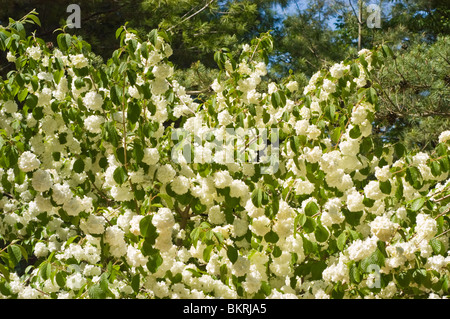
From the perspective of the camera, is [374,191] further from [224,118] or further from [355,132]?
[224,118]

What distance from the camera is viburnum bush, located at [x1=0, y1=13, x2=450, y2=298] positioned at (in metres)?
1.95

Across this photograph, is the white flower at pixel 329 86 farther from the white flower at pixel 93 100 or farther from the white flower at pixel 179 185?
the white flower at pixel 93 100

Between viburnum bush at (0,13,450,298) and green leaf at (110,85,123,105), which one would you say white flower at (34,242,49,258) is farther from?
green leaf at (110,85,123,105)

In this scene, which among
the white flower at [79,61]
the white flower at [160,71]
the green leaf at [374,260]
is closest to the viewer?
the green leaf at [374,260]

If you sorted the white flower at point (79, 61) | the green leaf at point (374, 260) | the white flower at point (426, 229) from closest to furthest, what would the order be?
the green leaf at point (374, 260) → the white flower at point (426, 229) → the white flower at point (79, 61)

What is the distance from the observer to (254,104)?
2842mm

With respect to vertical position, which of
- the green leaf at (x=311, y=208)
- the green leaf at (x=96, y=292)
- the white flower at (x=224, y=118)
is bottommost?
the green leaf at (x=96, y=292)

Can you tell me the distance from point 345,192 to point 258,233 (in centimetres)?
53

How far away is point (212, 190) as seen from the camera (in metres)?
2.31

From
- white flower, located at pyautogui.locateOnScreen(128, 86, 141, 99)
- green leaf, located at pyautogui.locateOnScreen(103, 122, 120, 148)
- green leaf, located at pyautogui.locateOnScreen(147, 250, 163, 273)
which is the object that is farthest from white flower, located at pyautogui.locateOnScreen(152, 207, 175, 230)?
white flower, located at pyautogui.locateOnScreen(128, 86, 141, 99)

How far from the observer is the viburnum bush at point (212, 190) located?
6.39 ft

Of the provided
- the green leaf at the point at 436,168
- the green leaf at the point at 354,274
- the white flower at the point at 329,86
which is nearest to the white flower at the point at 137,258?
the green leaf at the point at 354,274

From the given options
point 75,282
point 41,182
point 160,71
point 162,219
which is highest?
point 160,71

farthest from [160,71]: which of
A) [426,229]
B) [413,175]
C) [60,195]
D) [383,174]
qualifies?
[426,229]
